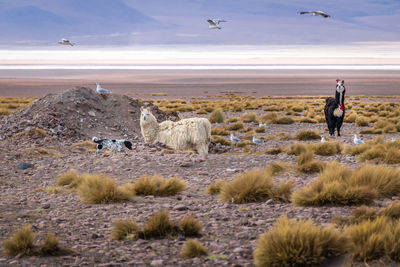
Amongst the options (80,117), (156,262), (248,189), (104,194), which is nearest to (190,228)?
(156,262)

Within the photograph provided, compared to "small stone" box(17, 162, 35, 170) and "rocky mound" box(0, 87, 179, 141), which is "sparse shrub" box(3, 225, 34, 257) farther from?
"rocky mound" box(0, 87, 179, 141)

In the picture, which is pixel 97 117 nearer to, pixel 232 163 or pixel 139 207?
pixel 232 163

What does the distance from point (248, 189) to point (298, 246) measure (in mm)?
2625

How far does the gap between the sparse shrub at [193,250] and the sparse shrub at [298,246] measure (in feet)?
1.85

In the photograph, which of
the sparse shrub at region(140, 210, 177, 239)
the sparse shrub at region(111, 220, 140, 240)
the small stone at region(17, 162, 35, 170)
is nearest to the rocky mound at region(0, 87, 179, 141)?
the small stone at region(17, 162, 35, 170)

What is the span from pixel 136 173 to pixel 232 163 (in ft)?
6.55

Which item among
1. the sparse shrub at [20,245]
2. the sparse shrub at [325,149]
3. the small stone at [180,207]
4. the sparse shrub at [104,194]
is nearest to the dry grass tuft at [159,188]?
the sparse shrub at [104,194]

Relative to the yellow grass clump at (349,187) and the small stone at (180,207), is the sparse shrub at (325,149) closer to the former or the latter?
the yellow grass clump at (349,187)

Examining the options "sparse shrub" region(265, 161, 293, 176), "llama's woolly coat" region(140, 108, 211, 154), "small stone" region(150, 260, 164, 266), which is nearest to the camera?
"small stone" region(150, 260, 164, 266)

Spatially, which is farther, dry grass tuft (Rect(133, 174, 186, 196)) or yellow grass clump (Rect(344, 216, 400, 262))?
dry grass tuft (Rect(133, 174, 186, 196))

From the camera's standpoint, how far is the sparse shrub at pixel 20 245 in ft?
17.7

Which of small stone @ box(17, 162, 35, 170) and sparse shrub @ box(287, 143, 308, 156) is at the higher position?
sparse shrub @ box(287, 143, 308, 156)

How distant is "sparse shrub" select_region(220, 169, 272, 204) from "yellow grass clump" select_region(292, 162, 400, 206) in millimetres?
581

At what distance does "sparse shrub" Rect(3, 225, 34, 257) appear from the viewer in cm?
538
